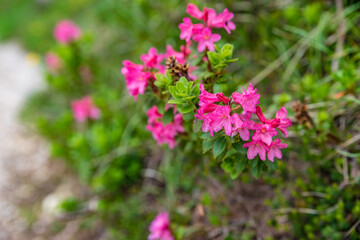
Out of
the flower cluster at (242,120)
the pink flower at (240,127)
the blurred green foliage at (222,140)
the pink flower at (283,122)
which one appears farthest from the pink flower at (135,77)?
the pink flower at (283,122)

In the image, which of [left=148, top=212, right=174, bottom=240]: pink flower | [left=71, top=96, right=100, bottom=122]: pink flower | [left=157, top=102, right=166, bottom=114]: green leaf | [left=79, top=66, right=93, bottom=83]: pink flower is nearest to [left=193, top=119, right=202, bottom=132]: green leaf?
[left=157, top=102, right=166, bottom=114]: green leaf

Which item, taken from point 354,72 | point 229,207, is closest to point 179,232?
point 229,207

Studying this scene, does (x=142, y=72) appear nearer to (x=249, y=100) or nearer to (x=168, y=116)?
(x=168, y=116)

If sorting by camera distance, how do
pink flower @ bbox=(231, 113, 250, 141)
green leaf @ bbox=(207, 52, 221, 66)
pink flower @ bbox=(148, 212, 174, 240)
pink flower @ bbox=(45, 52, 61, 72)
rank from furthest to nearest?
1. pink flower @ bbox=(45, 52, 61, 72)
2. pink flower @ bbox=(148, 212, 174, 240)
3. green leaf @ bbox=(207, 52, 221, 66)
4. pink flower @ bbox=(231, 113, 250, 141)

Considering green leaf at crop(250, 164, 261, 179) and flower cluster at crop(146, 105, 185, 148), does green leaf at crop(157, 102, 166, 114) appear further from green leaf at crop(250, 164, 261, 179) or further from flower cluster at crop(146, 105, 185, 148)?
green leaf at crop(250, 164, 261, 179)

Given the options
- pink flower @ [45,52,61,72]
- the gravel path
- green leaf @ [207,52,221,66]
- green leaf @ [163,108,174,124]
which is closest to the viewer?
green leaf @ [207,52,221,66]

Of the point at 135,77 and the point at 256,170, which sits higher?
the point at 135,77

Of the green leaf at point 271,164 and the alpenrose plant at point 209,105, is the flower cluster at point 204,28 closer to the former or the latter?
the alpenrose plant at point 209,105

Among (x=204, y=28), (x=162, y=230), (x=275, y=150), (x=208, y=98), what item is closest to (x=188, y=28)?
(x=204, y=28)
